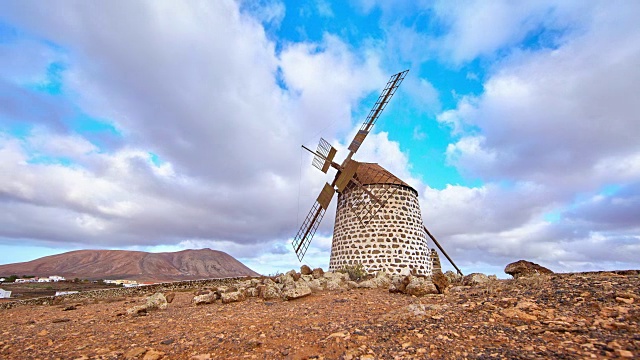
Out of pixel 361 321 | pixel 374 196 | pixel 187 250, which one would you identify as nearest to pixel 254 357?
pixel 361 321

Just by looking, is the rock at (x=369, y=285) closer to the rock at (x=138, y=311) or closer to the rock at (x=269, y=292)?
the rock at (x=269, y=292)

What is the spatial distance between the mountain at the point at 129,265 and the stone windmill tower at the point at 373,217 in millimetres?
41081

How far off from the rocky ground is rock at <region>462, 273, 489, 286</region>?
2.14 metres

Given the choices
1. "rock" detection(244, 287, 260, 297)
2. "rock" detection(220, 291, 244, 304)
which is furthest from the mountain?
"rock" detection(220, 291, 244, 304)

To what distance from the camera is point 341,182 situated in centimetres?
2102

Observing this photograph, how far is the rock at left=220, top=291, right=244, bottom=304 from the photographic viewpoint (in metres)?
12.2

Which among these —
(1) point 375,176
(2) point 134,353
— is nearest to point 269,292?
(2) point 134,353

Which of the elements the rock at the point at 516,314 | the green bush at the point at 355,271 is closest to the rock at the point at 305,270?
the green bush at the point at 355,271

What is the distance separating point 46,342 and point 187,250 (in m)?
68.2

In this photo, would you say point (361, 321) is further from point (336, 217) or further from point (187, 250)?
point (187, 250)

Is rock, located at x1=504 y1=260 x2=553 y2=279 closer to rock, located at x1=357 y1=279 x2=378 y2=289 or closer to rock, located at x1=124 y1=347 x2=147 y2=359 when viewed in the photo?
rock, located at x1=357 y1=279 x2=378 y2=289

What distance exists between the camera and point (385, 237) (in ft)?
62.2

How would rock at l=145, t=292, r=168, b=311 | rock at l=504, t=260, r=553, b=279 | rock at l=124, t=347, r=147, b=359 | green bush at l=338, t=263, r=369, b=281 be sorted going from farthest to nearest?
green bush at l=338, t=263, r=369, b=281 < rock at l=504, t=260, r=553, b=279 < rock at l=145, t=292, r=168, b=311 < rock at l=124, t=347, r=147, b=359

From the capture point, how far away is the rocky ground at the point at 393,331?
511cm
